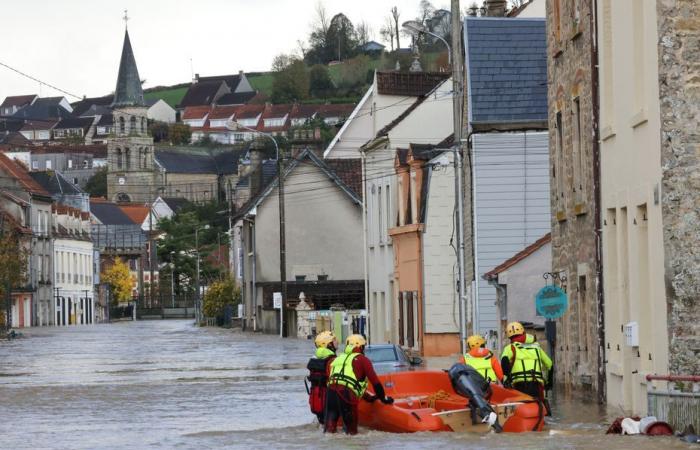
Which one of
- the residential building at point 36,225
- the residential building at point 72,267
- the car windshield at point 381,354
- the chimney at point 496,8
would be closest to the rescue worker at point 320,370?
the car windshield at point 381,354

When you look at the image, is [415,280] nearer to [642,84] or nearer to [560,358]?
[560,358]

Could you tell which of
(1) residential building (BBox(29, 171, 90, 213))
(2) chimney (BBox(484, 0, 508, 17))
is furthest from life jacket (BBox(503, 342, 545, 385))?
(1) residential building (BBox(29, 171, 90, 213))

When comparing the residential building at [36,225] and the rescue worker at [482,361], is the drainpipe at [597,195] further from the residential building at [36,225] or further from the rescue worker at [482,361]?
the residential building at [36,225]

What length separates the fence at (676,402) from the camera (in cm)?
1880

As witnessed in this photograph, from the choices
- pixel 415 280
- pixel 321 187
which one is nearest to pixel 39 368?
pixel 415 280

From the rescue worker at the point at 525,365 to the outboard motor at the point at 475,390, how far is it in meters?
0.98

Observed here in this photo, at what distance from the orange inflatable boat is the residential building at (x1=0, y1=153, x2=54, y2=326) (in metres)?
90.0

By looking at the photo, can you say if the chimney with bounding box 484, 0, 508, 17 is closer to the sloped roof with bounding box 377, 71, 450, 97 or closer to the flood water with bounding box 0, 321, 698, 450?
the sloped roof with bounding box 377, 71, 450, 97

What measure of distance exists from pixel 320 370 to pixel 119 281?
134m

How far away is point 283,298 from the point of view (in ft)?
220

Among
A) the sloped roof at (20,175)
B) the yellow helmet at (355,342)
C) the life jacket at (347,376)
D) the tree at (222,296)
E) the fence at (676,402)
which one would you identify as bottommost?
the fence at (676,402)

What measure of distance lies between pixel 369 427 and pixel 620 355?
4.24 m

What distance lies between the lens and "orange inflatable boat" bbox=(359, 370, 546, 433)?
21047 millimetres

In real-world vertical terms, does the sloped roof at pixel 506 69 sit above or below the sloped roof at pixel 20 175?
below
